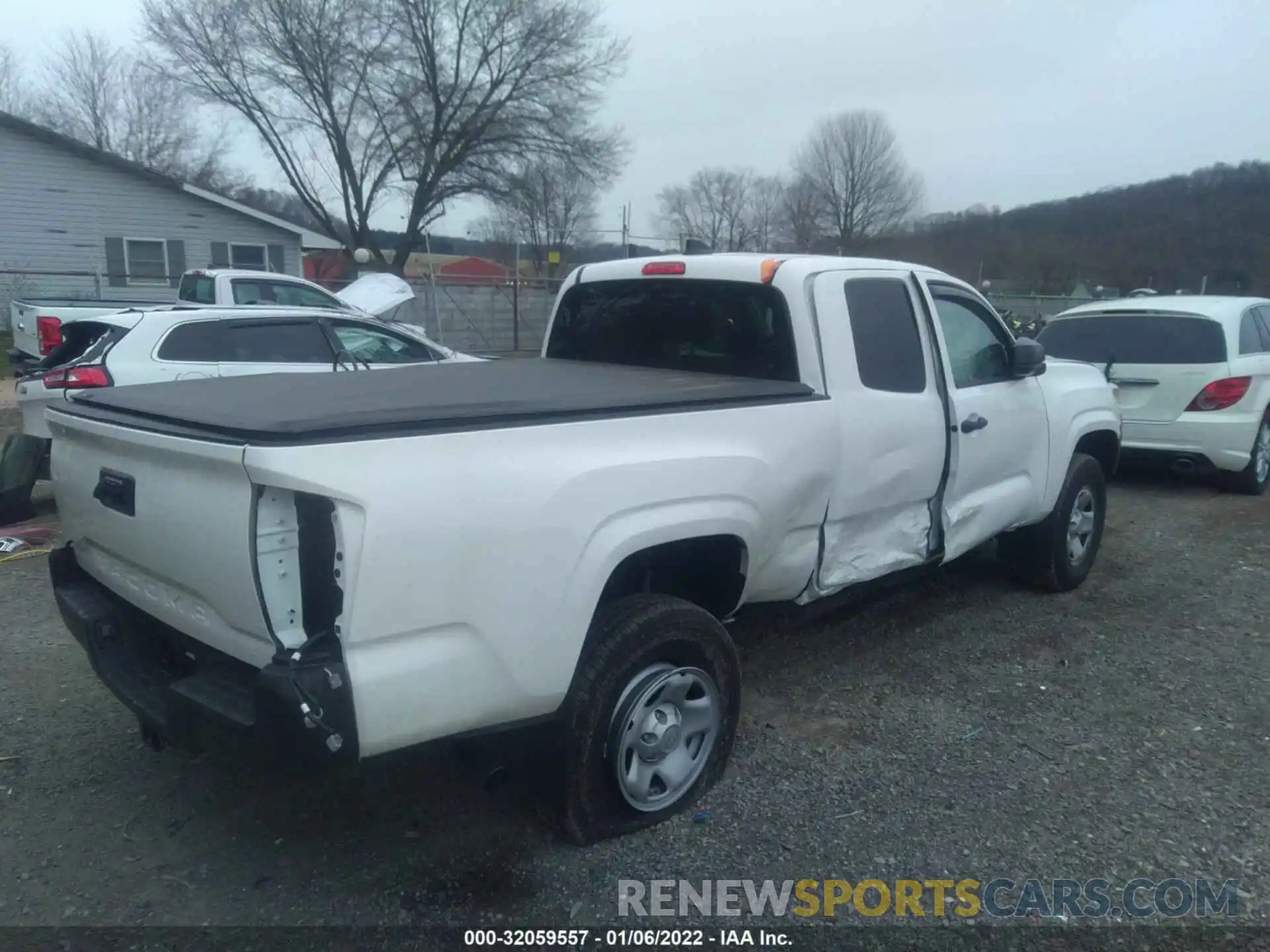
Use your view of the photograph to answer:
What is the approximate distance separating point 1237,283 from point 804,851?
52.0 feet

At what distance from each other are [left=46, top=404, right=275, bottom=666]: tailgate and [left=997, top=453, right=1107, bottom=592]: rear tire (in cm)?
444

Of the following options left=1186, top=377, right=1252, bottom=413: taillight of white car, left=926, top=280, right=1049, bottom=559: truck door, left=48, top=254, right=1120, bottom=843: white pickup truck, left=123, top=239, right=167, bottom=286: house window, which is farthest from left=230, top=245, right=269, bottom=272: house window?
left=926, top=280, right=1049, bottom=559: truck door

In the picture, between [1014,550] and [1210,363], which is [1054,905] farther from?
[1210,363]

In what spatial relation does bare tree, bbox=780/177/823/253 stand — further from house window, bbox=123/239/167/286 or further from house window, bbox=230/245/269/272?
house window, bbox=123/239/167/286

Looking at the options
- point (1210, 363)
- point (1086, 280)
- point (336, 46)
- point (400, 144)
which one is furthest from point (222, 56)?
point (1210, 363)

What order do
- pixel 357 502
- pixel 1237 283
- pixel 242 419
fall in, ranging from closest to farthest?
pixel 357 502 < pixel 242 419 < pixel 1237 283

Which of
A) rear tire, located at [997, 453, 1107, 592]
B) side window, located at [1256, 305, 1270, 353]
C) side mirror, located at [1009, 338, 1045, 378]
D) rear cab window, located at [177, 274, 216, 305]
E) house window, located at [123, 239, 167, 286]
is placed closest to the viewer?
side mirror, located at [1009, 338, 1045, 378]

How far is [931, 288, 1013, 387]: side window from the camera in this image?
15.6 ft

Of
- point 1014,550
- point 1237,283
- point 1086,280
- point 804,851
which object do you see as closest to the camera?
point 804,851

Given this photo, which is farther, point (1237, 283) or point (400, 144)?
point (400, 144)

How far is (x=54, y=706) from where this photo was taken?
420cm

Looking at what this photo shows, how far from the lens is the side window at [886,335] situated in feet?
13.5

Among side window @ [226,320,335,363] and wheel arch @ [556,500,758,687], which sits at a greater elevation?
side window @ [226,320,335,363]

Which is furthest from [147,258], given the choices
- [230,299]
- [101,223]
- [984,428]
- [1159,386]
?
[984,428]
